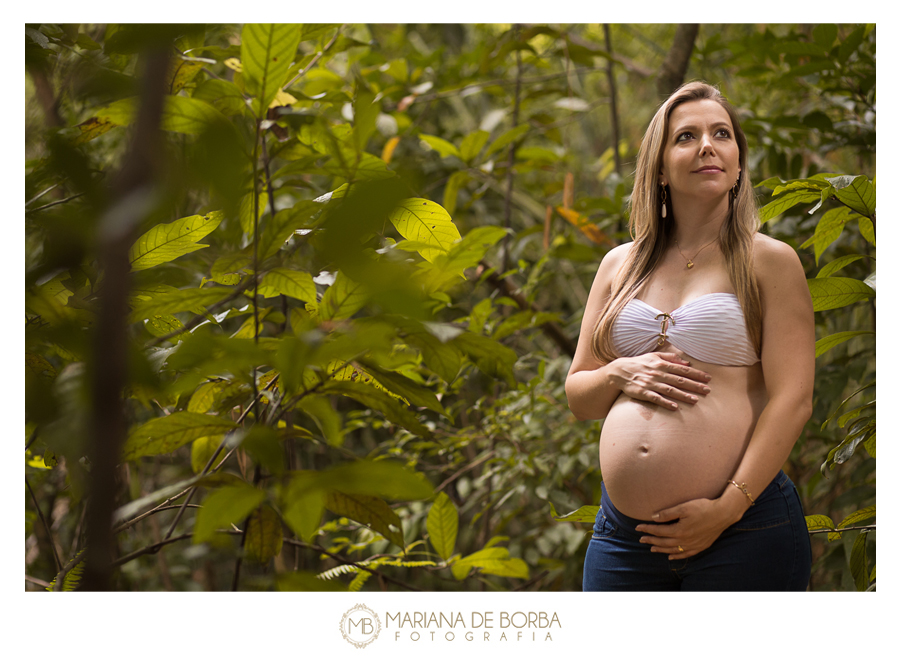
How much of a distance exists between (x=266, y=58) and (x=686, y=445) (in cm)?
71

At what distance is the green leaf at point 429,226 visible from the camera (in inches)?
26.2

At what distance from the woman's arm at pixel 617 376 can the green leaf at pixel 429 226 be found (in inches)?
15.3

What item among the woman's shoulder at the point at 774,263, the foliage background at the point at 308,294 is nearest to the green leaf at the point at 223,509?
the foliage background at the point at 308,294

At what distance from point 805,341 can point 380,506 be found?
2.05 ft

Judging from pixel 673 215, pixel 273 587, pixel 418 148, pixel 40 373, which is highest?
pixel 418 148

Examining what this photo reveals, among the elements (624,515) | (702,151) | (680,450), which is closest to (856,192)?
(702,151)

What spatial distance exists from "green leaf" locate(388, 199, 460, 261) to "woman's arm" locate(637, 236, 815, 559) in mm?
485

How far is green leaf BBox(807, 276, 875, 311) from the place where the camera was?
0.98 metres

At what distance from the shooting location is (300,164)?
2.68 ft

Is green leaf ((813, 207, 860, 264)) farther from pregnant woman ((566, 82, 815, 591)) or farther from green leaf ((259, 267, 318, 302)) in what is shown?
green leaf ((259, 267, 318, 302))

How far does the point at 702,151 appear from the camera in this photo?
37.8 inches

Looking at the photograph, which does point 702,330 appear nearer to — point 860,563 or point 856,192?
point 856,192
